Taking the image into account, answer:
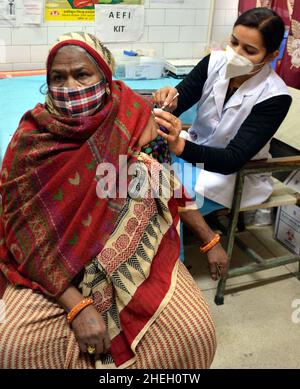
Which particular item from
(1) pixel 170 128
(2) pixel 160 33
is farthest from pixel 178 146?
(2) pixel 160 33

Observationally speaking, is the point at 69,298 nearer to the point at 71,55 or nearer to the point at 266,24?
the point at 71,55

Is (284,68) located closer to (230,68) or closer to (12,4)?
(230,68)

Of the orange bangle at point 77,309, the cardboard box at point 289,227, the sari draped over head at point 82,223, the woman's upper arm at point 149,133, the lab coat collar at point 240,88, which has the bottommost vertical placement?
the cardboard box at point 289,227

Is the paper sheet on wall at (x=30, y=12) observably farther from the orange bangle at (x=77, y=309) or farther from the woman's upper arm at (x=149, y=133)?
the orange bangle at (x=77, y=309)

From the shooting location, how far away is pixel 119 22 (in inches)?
112

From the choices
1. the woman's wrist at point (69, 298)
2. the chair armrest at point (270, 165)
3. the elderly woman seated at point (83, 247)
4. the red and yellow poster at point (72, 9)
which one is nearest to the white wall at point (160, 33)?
the red and yellow poster at point (72, 9)

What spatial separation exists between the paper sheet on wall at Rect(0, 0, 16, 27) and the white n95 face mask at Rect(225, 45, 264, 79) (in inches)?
58.8

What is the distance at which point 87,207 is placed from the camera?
1333 mm

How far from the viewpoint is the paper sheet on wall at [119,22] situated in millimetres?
2783

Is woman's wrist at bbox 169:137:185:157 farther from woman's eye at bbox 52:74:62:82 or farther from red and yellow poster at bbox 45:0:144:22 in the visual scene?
red and yellow poster at bbox 45:0:144:22

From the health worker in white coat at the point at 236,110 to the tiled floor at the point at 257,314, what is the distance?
1.72ft

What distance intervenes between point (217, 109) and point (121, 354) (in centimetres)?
118
